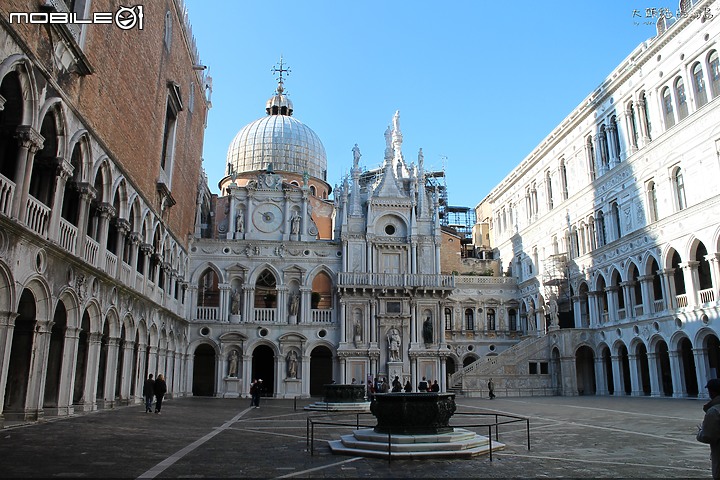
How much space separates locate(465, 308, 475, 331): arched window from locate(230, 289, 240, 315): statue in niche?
58.6 feet

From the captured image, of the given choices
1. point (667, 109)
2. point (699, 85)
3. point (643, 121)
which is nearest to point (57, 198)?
point (699, 85)

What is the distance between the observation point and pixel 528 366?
4000 centimetres

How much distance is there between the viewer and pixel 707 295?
2962 centimetres

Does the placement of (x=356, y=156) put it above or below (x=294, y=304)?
above

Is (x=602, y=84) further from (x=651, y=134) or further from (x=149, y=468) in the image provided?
Result: (x=149, y=468)

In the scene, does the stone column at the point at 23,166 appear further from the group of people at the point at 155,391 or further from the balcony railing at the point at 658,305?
the balcony railing at the point at 658,305

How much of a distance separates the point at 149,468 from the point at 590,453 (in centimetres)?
768

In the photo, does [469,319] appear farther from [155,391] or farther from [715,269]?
[155,391]

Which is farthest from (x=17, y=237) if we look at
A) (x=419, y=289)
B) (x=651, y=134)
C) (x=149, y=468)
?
(x=651, y=134)

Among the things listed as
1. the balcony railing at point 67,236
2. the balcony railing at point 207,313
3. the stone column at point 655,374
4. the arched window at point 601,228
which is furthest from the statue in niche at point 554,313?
the balcony railing at point 67,236

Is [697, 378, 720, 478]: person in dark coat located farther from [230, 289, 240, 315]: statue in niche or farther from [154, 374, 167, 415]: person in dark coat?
[230, 289, 240, 315]: statue in niche

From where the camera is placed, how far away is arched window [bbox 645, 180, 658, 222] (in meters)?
33.6

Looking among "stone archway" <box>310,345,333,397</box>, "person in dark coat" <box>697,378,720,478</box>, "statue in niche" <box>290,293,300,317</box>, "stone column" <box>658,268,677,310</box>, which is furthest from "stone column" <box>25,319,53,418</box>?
"stone column" <box>658,268,677,310</box>

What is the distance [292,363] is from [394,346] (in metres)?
6.32
